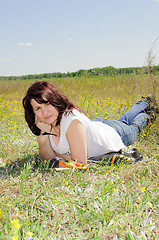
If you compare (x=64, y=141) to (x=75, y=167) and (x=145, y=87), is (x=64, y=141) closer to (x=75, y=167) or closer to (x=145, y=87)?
(x=75, y=167)

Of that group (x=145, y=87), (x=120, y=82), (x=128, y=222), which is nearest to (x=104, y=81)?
(x=120, y=82)

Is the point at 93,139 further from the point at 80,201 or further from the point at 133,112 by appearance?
the point at 133,112

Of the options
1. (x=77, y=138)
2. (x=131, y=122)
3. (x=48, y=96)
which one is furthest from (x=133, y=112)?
(x=48, y=96)

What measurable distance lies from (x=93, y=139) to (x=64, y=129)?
361 mm

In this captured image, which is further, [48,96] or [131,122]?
[131,122]

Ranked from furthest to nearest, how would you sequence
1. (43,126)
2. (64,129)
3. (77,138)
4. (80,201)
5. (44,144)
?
(44,144) < (43,126) < (64,129) < (77,138) < (80,201)

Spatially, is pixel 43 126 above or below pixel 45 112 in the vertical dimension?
below

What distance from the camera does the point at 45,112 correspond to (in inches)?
93.7

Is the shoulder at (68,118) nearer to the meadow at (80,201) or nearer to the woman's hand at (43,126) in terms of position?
the woman's hand at (43,126)

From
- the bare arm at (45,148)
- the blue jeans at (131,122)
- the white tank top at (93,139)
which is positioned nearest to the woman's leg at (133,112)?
the blue jeans at (131,122)

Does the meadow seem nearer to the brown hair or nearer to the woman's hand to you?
the woman's hand

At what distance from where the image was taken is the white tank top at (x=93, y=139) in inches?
96.1

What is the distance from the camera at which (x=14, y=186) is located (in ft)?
7.53

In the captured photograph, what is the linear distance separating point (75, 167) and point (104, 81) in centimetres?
592
